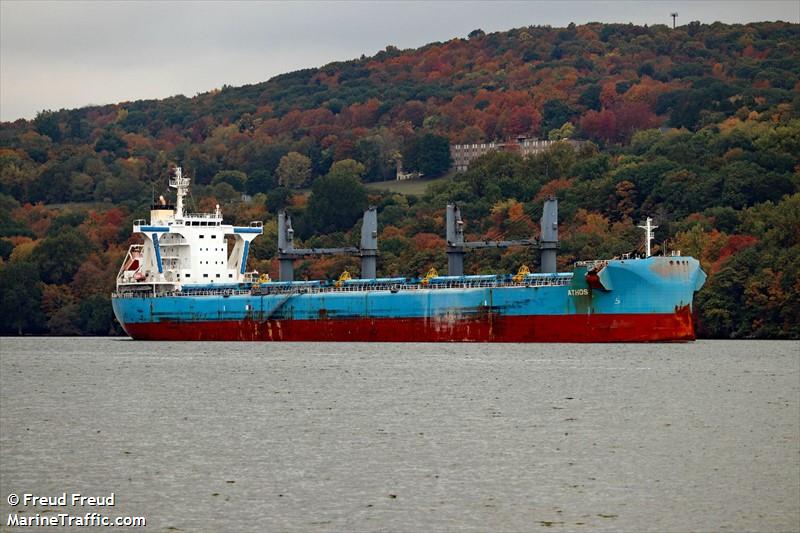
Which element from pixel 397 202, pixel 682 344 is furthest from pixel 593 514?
pixel 397 202

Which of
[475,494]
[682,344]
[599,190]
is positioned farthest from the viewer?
[599,190]

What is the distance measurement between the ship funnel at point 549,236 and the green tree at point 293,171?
318 feet

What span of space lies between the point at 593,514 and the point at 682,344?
146 ft

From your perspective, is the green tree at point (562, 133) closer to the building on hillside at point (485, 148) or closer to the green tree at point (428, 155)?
the building on hillside at point (485, 148)

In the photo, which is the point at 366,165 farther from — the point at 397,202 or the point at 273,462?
the point at 273,462

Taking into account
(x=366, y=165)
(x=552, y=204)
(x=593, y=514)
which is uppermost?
(x=366, y=165)

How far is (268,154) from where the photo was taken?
174 m

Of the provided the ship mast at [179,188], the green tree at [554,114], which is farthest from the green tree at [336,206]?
the green tree at [554,114]

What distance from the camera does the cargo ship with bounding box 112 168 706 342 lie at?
61250 millimetres

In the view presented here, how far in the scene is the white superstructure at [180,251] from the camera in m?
79.6

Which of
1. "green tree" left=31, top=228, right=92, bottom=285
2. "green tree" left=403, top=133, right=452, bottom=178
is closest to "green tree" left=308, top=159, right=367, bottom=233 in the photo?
"green tree" left=31, top=228, right=92, bottom=285

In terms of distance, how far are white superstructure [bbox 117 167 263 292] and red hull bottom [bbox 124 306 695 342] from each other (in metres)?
2.76

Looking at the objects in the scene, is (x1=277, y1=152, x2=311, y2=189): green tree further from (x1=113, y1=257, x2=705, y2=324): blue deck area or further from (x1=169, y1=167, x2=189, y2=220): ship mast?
(x1=113, y1=257, x2=705, y2=324): blue deck area

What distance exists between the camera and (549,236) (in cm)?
6994
